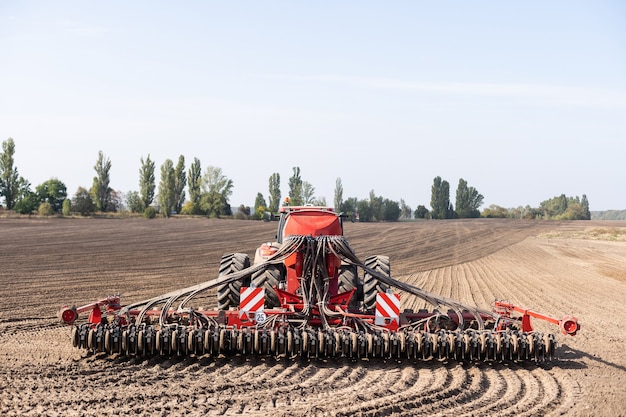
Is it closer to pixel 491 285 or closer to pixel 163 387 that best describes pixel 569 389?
pixel 163 387

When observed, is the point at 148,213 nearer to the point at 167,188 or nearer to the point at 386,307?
the point at 167,188

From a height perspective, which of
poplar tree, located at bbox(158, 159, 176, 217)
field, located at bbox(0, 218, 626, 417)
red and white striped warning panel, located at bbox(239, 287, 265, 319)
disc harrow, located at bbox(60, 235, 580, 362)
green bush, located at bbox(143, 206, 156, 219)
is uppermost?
poplar tree, located at bbox(158, 159, 176, 217)

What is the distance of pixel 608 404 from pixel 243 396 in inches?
154

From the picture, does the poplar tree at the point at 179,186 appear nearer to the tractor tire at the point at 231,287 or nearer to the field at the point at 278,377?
the field at the point at 278,377

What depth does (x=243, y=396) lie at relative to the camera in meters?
6.75

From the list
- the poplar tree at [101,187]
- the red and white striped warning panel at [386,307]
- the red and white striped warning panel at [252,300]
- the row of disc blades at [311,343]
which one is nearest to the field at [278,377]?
the row of disc blades at [311,343]

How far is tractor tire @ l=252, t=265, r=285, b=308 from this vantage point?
10.4 m

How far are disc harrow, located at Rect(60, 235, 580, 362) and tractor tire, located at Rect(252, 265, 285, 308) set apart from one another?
355 millimetres

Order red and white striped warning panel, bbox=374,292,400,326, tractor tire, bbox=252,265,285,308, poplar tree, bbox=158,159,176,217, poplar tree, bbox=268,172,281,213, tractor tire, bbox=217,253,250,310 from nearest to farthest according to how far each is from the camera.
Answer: red and white striped warning panel, bbox=374,292,400,326, tractor tire, bbox=252,265,285,308, tractor tire, bbox=217,253,250,310, poplar tree, bbox=158,159,176,217, poplar tree, bbox=268,172,281,213

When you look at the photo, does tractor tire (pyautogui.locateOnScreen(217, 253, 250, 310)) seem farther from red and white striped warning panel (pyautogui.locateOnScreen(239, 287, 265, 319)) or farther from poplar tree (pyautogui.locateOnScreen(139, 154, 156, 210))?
poplar tree (pyautogui.locateOnScreen(139, 154, 156, 210))

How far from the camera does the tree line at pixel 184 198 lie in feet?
203

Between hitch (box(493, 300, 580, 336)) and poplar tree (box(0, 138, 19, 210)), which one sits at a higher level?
poplar tree (box(0, 138, 19, 210))

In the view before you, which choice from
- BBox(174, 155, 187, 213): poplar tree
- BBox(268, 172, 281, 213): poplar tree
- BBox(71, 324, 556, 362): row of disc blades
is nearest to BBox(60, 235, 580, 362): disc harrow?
BBox(71, 324, 556, 362): row of disc blades

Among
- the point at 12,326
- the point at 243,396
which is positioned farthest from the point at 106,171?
the point at 243,396
